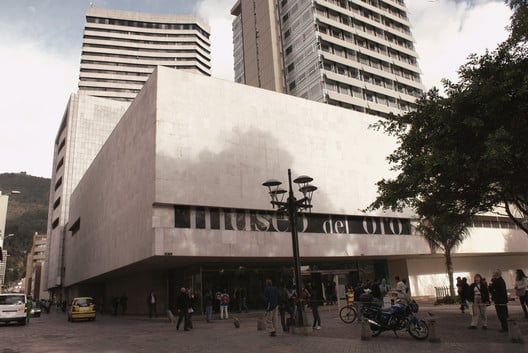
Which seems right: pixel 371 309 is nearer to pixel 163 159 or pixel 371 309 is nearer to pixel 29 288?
pixel 163 159

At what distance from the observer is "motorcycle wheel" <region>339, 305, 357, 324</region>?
1684 centimetres

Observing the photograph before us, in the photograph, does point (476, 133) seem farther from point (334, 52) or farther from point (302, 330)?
point (334, 52)

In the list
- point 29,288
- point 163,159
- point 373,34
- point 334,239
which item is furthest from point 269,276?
point 29,288

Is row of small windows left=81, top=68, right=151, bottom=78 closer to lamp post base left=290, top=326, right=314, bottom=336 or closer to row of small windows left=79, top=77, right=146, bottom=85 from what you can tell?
row of small windows left=79, top=77, right=146, bottom=85

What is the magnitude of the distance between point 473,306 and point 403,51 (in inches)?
2327

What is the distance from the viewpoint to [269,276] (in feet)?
93.1

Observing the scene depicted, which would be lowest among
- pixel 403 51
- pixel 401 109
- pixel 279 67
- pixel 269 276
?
pixel 269 276

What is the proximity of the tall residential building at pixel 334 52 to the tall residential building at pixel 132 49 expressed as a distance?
33796 mm

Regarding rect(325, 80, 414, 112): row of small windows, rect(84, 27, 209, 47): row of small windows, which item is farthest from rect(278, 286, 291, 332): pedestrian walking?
rect(84, 27, 209, 47): row of small windows

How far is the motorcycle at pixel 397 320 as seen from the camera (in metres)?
11.2

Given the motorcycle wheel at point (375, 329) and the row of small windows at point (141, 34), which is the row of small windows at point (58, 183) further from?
the motorcycle wheel at point (375, 329)

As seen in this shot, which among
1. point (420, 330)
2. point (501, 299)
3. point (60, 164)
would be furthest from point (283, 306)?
point (60, 164)

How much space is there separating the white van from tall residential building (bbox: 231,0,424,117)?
40.0 metres

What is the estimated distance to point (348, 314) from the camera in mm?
17016
